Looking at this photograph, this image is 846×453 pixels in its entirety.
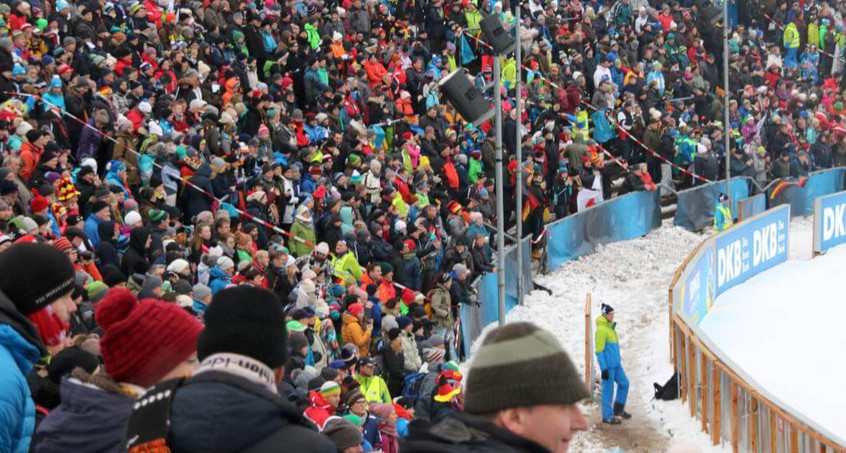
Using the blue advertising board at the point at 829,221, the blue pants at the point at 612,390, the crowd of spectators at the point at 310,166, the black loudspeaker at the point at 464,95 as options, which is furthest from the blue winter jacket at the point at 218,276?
the blue advertising board at the point at 829,221

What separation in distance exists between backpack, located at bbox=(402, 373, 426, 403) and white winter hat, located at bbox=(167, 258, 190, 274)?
266cm

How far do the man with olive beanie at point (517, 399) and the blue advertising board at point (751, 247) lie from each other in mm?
19204

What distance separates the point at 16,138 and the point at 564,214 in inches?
517

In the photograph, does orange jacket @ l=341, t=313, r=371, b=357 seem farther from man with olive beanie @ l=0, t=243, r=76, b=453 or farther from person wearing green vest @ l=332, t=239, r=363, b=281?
man with olive beanie @ l=0, t=243, r=76, b=453

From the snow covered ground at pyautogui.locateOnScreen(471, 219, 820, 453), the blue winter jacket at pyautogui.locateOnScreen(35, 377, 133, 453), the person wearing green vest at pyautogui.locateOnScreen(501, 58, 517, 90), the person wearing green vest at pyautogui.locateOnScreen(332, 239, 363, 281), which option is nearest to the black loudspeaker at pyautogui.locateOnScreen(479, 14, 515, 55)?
the person wearing green vest at pyautogui.locateOnScreen(332, 239, 363, 281)

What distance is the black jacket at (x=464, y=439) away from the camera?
305cm

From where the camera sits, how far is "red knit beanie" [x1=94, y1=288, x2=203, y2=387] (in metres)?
3.97

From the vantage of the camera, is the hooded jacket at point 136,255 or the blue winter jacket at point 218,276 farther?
the blue winter jacket at point 218,276

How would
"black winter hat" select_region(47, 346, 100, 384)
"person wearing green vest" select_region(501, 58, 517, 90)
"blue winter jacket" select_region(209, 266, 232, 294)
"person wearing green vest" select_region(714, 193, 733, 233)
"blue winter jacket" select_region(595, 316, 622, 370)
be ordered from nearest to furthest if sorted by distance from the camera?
"black winter hat" select_region(47, 346, 100, 384) → "blue winter jacket" select_region(209, 266, 232, 294) → "blue winter jacket" select_region(595, 316, 622, 370) → "person wearing green vest" select_region(714, 193, 733, 233) → "person wearing green vest" select_region(501, 58, 517, 90)

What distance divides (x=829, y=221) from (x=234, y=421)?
→ 82.5ft

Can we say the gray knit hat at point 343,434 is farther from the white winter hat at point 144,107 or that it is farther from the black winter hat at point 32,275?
the white winter hat at point 144,107

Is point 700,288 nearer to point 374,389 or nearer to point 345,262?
point 345,262

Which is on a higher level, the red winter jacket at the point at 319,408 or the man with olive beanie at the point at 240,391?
the man with olive beanie at the point at 240,391

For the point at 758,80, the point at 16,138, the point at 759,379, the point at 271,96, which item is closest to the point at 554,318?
the point at 759,379
